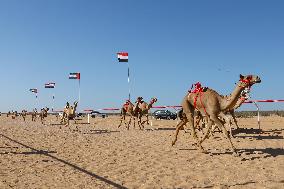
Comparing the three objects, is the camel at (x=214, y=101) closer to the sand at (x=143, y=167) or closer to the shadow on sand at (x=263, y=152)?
the shadow on sand at (x=263, y=152)

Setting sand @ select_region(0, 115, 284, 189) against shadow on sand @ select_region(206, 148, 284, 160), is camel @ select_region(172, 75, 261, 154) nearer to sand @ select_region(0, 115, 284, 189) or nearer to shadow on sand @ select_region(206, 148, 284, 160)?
shadow on sand @ select_region(206, 148, 284, 160)

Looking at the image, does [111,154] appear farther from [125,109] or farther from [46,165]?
[125,109]

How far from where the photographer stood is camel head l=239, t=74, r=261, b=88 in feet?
39.2

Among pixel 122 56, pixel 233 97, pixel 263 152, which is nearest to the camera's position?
pixel 233 97

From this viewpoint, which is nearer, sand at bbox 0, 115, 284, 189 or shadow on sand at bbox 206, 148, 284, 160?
sand at bbox 0, 115, 284, 189

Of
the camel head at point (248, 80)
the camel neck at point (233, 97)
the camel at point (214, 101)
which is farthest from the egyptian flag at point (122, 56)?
the camel head at point (248, 80)

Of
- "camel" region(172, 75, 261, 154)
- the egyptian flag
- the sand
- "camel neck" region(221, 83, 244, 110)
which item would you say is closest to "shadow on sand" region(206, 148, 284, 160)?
the sand

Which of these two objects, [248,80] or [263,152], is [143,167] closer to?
[248,80]

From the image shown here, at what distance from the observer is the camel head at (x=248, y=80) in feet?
39.2

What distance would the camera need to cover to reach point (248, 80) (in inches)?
475

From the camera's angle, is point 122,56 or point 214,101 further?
point 122,56

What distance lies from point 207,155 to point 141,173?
3444 mm

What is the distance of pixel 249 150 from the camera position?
1320cm

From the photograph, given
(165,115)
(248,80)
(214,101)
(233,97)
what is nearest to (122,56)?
(165,115)
